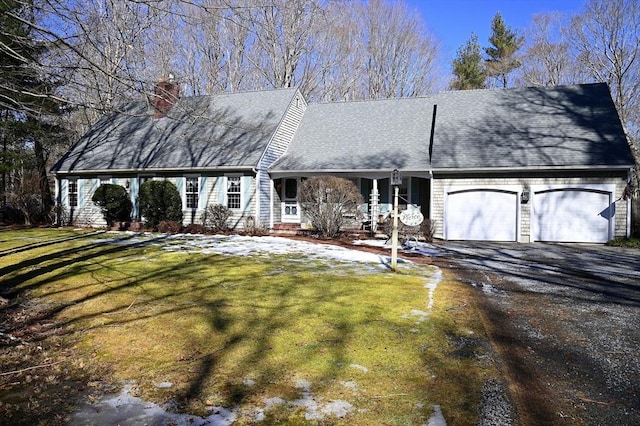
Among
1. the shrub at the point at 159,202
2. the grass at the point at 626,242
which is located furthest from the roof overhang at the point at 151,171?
the grass at the point at 626,242

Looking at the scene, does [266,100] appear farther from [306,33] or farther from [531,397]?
[531,397]

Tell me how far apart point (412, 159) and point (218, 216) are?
7.55 meters

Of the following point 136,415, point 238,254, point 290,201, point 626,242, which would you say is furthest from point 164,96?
point 626,242

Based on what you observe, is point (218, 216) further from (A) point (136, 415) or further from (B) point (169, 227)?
(A) point (136, 415)

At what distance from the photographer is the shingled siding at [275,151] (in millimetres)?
17281

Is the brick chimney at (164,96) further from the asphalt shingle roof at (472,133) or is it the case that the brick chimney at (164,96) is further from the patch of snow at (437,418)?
the asphalt shingle roof at (472,133)

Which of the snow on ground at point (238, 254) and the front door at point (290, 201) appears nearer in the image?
the snow on ground at point (238, 254)

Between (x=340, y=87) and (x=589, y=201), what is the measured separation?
22261 millimetres

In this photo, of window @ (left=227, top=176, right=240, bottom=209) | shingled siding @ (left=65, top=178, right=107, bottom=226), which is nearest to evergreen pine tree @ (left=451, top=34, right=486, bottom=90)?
window @ (left=227, top=176, right=240, bottom=209)

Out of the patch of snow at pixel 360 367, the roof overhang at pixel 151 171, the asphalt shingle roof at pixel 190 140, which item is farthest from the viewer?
the asphalt shingle roof at pixel 190 140

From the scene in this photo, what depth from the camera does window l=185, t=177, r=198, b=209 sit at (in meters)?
18.2

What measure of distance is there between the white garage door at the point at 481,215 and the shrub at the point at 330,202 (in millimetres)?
3577

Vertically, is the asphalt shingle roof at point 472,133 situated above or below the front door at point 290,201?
above

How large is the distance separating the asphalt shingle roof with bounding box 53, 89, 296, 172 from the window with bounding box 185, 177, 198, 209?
68 cm
